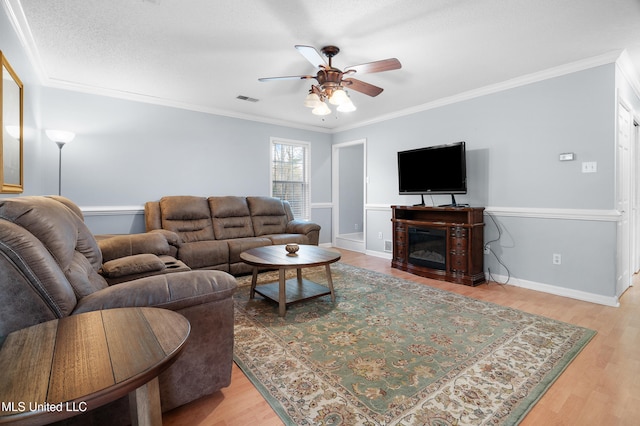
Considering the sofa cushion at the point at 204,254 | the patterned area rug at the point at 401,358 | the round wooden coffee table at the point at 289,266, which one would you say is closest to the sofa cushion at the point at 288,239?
the sofa cushion at the point at 204,254

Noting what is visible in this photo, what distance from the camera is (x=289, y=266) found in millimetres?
2668

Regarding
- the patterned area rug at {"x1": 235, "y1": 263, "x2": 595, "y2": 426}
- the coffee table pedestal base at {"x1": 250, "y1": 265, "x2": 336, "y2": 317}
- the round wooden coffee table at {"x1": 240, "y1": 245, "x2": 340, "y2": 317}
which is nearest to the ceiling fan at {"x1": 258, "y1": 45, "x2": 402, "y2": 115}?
the round wooden coffee table at {"x1": 240, "y1": 245, "x2": 340, "y2": 317}

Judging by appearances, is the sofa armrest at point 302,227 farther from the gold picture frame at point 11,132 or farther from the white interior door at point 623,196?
the white interior door at point 623,196

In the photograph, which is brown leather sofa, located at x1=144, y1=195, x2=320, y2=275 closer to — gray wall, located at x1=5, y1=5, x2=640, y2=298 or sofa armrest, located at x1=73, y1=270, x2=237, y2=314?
gray wall, located at x1=5, y1=5, x2=640, y2=298

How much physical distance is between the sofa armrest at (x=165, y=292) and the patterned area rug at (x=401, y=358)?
68cm

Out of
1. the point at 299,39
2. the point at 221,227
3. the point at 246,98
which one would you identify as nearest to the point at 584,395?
the point at 299,39

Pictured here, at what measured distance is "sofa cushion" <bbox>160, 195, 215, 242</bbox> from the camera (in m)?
4.08

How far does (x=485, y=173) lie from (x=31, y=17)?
479cm

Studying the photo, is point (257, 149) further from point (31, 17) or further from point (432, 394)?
point (432, 394)

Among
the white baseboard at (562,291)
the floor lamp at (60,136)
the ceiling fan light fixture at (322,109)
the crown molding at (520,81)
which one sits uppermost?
the crown molding at (520,81)

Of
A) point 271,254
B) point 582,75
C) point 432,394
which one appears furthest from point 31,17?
point 582,75

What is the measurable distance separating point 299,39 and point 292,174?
337 centimetres

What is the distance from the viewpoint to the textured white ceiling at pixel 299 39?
2244mm

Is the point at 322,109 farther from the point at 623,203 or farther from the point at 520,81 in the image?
the point at 623,203
